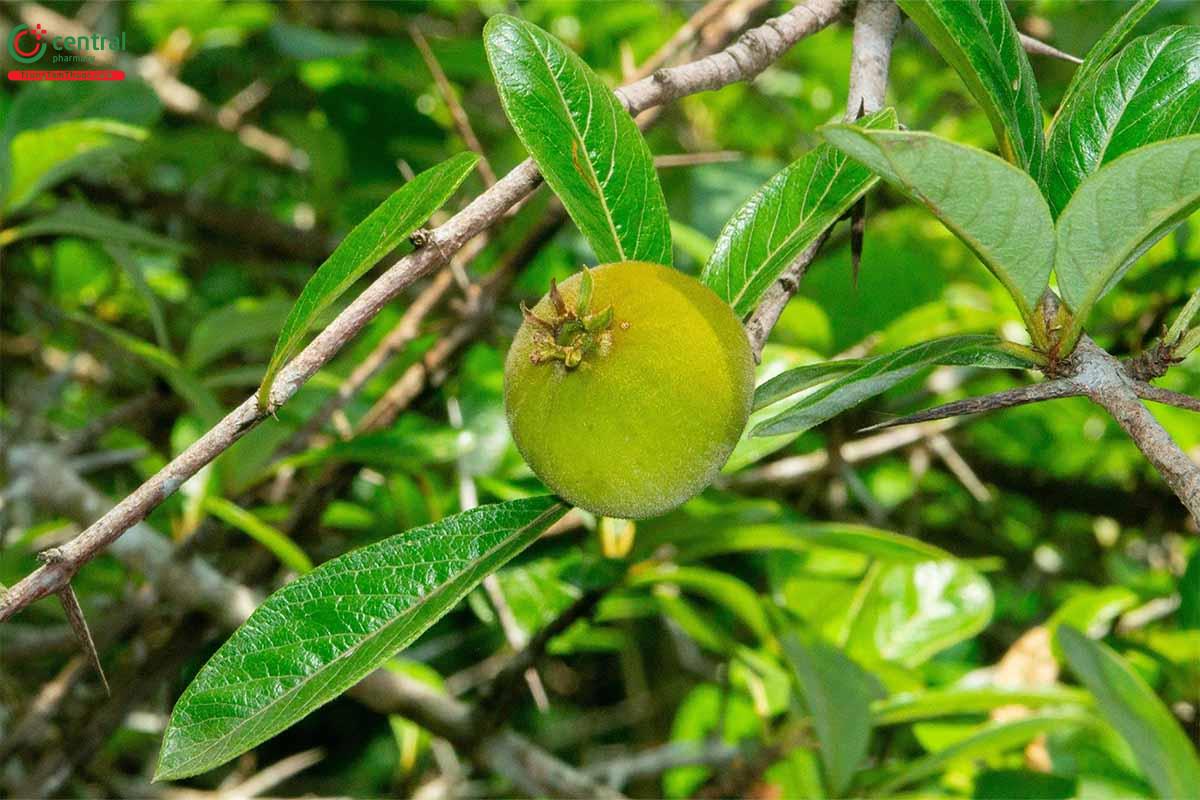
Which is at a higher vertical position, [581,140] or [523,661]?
[581,140]

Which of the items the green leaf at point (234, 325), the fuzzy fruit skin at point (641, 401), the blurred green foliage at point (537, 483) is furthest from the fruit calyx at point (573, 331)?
the green leaf at point (234, 325)

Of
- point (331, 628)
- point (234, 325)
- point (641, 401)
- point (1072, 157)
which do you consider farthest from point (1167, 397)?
point (234, 325)

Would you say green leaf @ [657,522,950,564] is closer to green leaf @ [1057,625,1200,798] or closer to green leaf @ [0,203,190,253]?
green leaf @ [1057,625,1200,798]

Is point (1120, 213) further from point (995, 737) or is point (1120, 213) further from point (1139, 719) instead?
point (995, 737)

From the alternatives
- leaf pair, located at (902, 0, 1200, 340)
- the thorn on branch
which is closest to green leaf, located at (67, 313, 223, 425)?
the thorn on branch

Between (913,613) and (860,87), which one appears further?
(913,613)

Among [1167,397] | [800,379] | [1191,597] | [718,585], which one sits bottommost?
[1191,597]

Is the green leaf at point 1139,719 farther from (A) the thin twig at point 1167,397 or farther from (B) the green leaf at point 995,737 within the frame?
(A) the thin twig at point 1167,397
